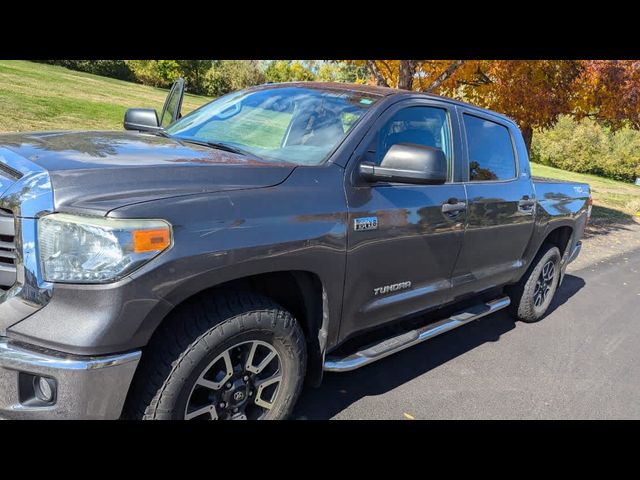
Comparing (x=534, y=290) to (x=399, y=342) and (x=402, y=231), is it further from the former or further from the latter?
(x=402, y=231)

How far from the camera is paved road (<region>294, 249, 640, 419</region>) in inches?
132

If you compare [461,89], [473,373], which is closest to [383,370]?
[473,373]

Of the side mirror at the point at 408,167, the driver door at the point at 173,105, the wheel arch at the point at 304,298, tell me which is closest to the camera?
the wheel arch at the point at 304,298

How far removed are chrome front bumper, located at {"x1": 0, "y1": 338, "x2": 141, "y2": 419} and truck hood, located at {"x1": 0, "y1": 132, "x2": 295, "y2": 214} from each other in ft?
1.84

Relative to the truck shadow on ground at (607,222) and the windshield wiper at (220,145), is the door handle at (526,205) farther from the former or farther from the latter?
the truck shadow on ground at (607,222)

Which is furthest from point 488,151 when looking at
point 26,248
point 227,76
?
point 227,76

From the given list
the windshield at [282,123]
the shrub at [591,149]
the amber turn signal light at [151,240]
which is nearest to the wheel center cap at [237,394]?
the amber turn signal light at [151,240]

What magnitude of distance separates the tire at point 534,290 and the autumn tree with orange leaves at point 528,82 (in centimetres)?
400

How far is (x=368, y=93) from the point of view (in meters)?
3.33

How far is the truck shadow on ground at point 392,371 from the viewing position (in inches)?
128

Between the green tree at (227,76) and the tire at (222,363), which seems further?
the green tree at (227,76)

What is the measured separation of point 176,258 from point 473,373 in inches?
110

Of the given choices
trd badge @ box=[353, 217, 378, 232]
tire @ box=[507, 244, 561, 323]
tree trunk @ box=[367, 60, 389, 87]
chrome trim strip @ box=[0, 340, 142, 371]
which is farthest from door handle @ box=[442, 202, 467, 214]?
tree trunk @ box=[367, 60, 389, 87]

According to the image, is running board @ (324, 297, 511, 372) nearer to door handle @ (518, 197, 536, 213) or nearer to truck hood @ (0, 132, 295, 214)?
door handle @ (518, 197, 536, 213)
